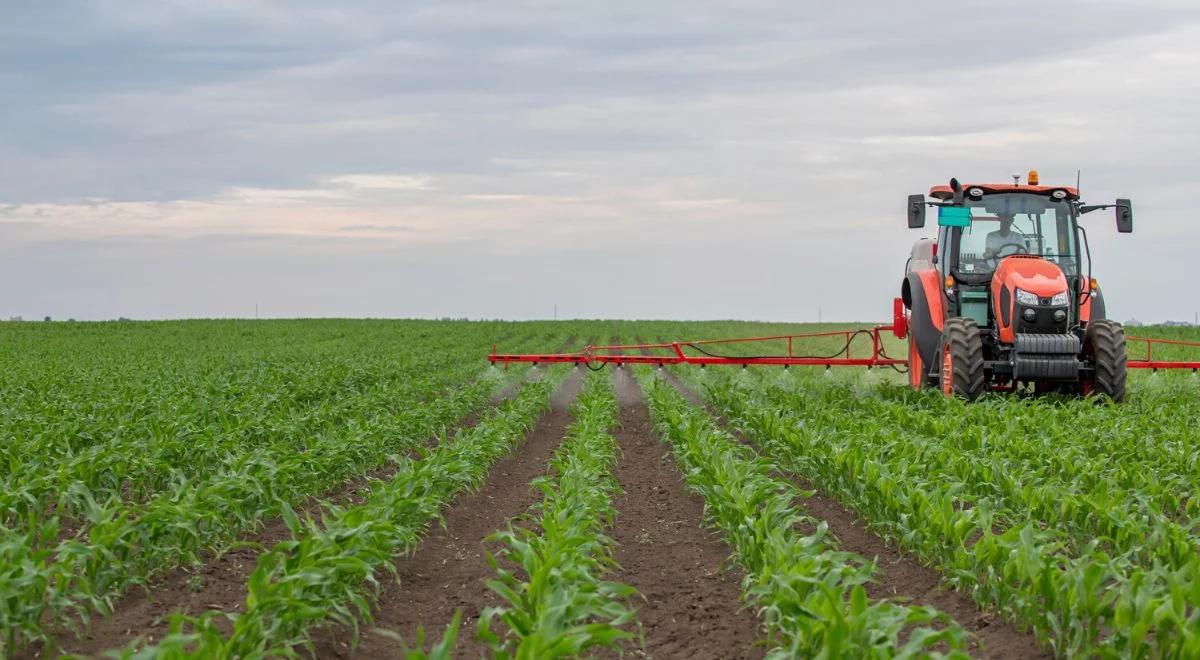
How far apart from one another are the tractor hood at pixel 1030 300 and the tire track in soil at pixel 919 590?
17.3 ft

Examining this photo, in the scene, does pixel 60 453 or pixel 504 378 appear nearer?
pixel 60 453

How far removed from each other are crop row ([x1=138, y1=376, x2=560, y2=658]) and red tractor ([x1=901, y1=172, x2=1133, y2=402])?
7410 mm

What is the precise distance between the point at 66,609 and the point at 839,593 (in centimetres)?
395

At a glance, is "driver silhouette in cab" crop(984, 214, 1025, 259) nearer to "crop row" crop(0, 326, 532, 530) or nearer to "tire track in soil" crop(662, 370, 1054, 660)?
"tire track in soil" crop(662, 370, 1054, 660)

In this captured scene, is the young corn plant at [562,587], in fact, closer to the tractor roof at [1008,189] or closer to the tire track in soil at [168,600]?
the tire track in soil at [168,600]

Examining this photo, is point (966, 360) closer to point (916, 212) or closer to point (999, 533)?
point (916, 212)

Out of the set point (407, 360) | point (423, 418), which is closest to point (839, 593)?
point (423, 418)

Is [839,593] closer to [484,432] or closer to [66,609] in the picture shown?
[66,609]

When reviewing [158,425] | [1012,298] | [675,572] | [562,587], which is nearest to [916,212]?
[1012,298]

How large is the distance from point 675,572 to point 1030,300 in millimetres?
7977

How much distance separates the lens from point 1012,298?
13773mm

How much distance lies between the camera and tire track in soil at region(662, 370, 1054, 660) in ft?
18.6

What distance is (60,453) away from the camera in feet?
33.3

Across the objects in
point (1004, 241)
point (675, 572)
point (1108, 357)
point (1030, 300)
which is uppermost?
point (1004, 241)
